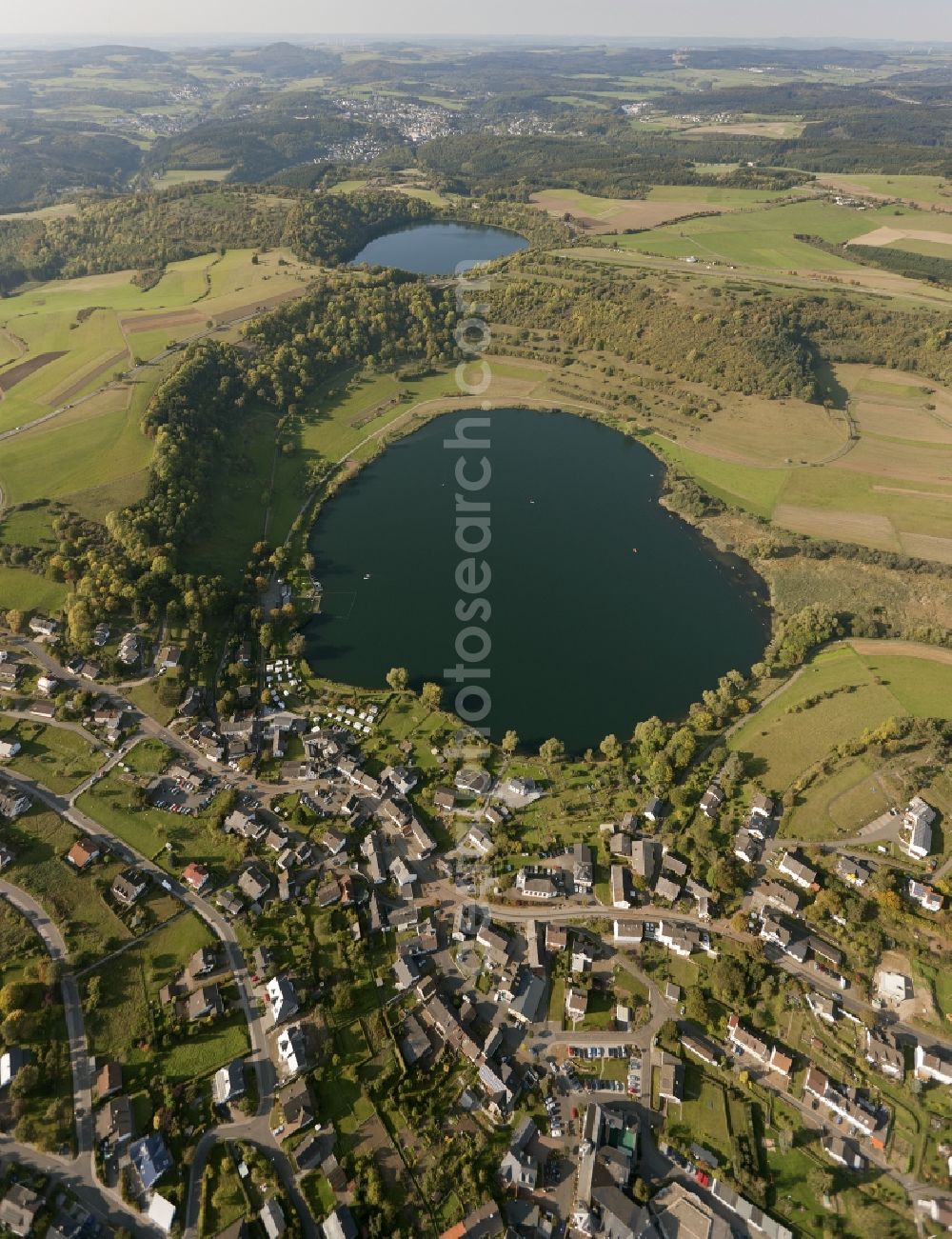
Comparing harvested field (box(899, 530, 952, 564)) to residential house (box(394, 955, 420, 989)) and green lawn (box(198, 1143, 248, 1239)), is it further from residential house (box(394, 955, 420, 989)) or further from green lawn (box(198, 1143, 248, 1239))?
green lawn (box(198, 1143, 248, 1239))

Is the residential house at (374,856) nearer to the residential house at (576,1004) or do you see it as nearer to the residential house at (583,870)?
the residential house at (583,870)

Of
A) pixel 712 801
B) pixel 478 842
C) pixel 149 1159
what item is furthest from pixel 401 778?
pixel 149 1159

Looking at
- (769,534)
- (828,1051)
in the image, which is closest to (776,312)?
(769,534)

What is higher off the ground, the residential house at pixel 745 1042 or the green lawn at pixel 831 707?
the green lawn at pixel 831 707

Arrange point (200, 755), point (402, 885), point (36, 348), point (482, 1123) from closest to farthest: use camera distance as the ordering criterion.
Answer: point (482, 1123) < point (402, 885) < point (200, 755) < point (36, 348)

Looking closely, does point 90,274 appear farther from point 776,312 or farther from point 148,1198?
point 148,1198

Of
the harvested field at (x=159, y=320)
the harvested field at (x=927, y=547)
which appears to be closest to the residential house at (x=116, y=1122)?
the harvested field at (x=927, y=547)

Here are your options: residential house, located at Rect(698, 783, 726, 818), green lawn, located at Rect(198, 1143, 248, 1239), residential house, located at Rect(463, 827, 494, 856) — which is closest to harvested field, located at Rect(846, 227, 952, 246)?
residential house, located at Rect(698, 783, 726, 818)
